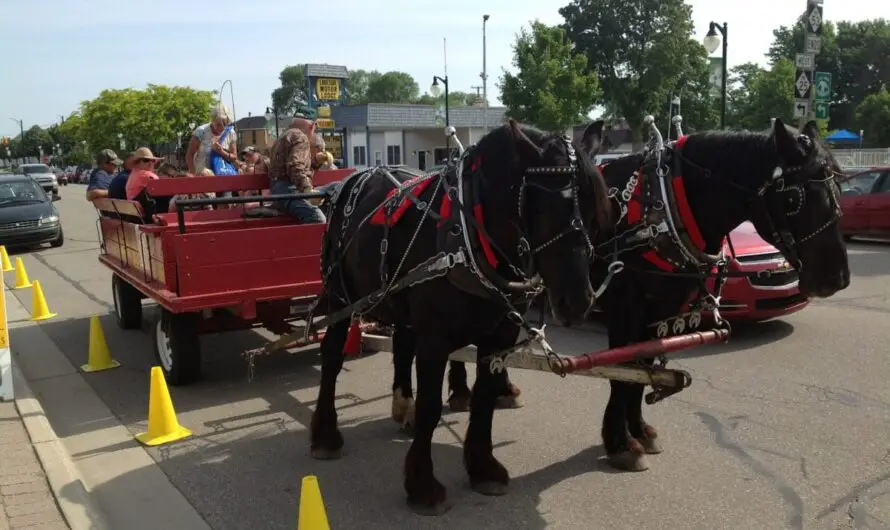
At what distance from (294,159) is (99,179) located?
5969 mm

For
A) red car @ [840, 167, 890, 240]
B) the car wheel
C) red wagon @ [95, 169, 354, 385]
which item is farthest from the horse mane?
the car wheel

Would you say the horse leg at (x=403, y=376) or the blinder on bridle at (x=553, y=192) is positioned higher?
the blinder on bridle at (x=553, y=192)

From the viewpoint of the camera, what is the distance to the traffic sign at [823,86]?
60.3 feet

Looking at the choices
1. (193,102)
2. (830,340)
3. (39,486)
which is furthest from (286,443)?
(193,102)

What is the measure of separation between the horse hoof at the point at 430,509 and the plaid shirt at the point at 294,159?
134 inches

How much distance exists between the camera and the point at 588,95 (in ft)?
142

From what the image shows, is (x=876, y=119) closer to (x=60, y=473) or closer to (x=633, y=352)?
(x=633, y=352)

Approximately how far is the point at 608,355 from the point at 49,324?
27.6 ft

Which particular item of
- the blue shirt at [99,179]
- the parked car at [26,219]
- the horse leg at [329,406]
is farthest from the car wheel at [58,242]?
the horse leg at [329,406]

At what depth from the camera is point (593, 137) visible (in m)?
3.79

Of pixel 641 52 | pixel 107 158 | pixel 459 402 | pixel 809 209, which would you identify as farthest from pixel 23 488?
pixel 641 52

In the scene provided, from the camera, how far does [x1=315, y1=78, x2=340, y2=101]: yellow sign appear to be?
55.4m

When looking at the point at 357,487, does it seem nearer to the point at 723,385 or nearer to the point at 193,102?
the point at 723,385

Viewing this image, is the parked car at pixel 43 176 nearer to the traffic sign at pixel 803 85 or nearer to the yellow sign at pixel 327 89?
the yellow sign at pixel 327 89
